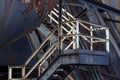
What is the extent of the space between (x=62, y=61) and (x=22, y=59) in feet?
9.57

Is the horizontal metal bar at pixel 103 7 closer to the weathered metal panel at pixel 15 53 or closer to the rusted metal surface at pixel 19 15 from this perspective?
the weathered metal panel at pixel 15 53

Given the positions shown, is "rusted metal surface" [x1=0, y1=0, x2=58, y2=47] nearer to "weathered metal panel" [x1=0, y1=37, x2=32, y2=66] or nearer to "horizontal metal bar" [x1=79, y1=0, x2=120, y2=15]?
"weathered metal panel" [x1=0, y1=37, x2=32, y2=66]

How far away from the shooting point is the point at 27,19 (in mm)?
8055

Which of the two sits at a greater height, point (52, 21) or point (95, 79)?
point (52, 21)

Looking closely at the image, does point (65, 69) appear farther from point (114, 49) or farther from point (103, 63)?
point (114, 49)

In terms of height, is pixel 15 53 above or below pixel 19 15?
below

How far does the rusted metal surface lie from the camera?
7.38 m

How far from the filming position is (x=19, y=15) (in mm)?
7730

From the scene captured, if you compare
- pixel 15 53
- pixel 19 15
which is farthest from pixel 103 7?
pixel 19 15

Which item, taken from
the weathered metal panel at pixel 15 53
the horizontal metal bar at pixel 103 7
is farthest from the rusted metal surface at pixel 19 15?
the horizontal metal bar at pixel 103 7

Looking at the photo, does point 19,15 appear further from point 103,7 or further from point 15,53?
point 103,7

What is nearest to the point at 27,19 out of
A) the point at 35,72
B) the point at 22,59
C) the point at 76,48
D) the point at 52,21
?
the point at 76,48

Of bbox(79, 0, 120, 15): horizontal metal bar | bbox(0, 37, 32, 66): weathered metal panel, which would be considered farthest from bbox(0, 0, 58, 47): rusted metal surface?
bbox(79, 0, 120, 15): horizontal metal bar

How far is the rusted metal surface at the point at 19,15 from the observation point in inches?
291
